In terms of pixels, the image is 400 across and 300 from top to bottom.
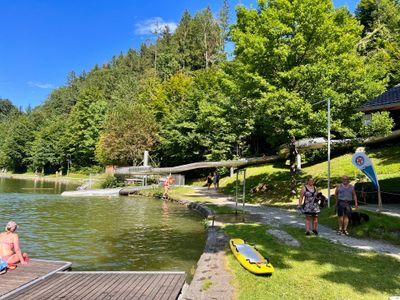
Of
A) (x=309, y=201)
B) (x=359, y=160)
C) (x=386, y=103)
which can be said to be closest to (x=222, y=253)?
(x=309, y=201)

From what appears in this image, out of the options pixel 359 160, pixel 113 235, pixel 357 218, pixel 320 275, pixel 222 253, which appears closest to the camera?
pixel 320 275

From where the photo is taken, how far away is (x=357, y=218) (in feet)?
43.7

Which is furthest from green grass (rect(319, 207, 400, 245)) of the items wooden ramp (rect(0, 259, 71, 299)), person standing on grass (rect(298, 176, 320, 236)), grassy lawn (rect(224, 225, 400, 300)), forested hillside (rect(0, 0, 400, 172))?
wooden ramp (rect(0, 259, 71, 299))

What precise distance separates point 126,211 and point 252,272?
1711 cm

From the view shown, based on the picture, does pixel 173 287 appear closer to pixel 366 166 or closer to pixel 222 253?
pixel 222 253

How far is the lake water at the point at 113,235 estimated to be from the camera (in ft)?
39.3

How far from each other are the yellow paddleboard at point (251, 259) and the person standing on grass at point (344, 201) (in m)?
4.30

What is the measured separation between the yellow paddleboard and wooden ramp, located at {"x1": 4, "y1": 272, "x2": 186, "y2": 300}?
162cm

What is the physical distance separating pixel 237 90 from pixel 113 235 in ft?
38.9

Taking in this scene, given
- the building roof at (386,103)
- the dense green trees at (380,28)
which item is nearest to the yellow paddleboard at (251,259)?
the building roof at (386,103)

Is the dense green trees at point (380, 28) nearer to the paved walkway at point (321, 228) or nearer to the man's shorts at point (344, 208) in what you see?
the paved walkway at point (321, 228)

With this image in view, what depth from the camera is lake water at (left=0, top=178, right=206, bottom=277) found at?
11969 millimetres

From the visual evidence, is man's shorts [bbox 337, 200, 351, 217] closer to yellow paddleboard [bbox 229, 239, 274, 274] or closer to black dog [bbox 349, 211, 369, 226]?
black dog [bbox 349, 211, 369, 226]

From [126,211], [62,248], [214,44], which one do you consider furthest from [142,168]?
[214,44]
